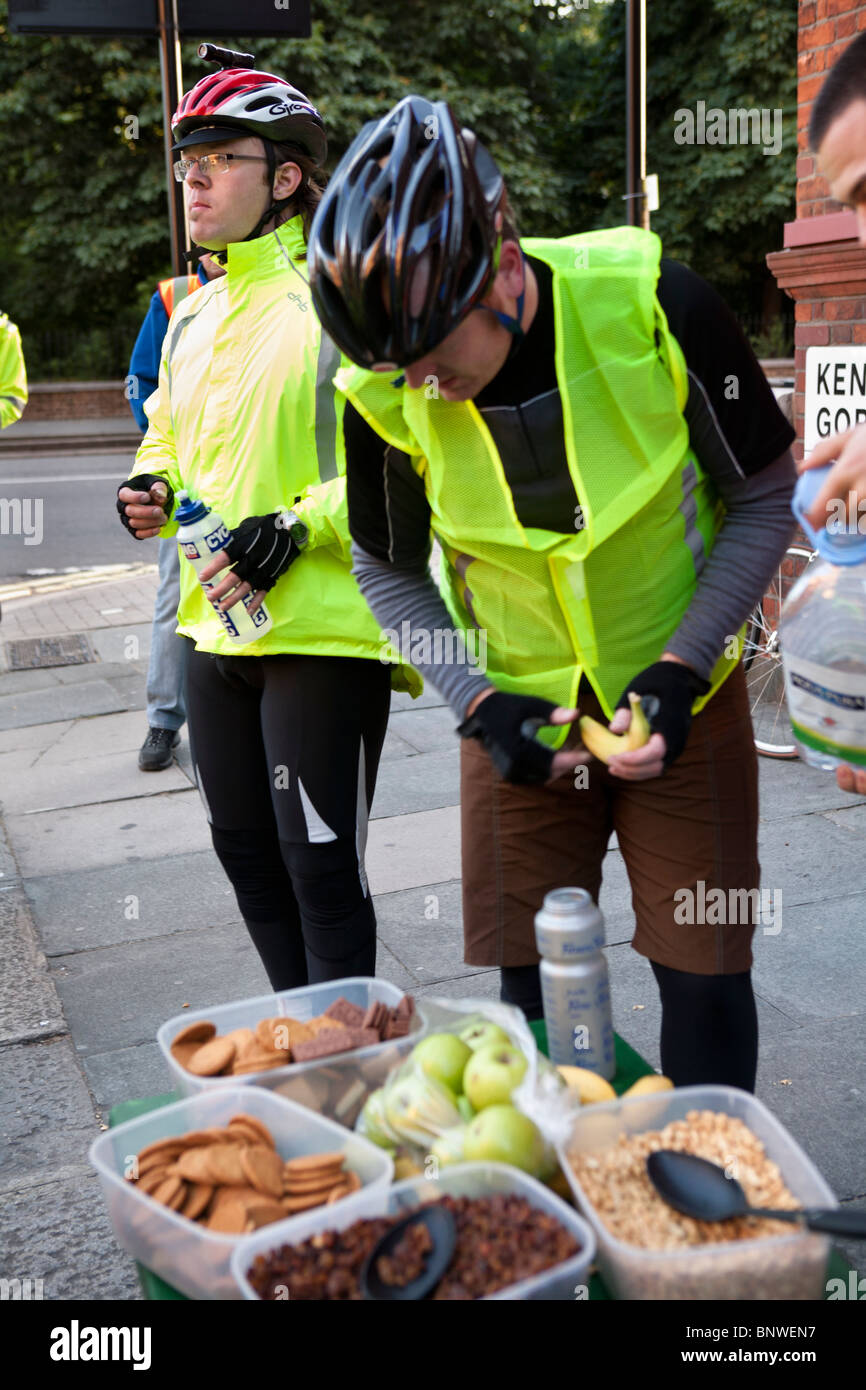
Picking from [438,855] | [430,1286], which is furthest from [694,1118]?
[438,855]

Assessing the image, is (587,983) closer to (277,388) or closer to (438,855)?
(277,388)

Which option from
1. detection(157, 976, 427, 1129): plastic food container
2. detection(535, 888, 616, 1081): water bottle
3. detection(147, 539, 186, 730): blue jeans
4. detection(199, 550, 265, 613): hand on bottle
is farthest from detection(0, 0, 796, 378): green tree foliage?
detection(157, 976, 427, 1129): plastic food container

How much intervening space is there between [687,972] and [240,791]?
1217mm

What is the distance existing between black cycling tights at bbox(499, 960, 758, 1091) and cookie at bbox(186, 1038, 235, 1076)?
67 centimetres

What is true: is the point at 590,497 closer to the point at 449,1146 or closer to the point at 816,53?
the point at 449,1146

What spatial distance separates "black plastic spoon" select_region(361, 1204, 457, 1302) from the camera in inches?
52.3

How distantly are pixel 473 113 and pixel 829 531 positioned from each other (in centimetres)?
2508

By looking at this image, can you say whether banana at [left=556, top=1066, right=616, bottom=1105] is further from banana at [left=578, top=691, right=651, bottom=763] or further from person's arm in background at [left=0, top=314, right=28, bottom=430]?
person's arm in background at [left=0, top=314, right=28, bottom=430]

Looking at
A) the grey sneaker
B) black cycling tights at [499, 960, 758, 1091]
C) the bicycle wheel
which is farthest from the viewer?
the grey sneaker

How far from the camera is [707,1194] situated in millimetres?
1422

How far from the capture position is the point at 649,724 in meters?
1.79

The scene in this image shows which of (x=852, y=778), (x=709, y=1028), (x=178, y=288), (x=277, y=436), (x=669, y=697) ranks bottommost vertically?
(x=709, y=1028)

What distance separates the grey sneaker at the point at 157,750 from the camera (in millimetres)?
6301

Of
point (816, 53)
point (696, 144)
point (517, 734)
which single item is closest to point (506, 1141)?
point (517, 734)
